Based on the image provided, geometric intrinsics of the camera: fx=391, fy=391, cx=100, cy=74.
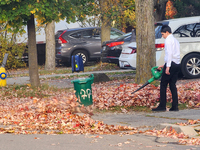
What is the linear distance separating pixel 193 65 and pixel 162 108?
432 cm

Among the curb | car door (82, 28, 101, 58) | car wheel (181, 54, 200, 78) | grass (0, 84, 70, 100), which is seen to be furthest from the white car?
car door (82, 28, 101, 58)

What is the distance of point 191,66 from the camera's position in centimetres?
1186

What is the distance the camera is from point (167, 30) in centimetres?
772

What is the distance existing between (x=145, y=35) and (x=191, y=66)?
2446 mm

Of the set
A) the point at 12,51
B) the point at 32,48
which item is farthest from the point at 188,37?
the point at 12,51

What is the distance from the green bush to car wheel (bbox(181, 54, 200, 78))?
42.3 feet

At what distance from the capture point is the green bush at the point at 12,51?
22.1 metres

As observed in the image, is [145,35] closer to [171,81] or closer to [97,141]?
[171,81]

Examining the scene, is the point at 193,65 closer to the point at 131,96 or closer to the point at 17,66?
the point at 131,96

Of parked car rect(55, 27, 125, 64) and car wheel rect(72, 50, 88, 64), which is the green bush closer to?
parked car rect(55, 27, 125, 64)

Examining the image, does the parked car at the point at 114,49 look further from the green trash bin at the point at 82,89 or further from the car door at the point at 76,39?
the green trash bin at the point at 82,89

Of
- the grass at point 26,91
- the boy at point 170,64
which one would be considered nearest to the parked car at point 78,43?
the grass at point 26,91

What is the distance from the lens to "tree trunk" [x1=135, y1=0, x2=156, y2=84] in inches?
400

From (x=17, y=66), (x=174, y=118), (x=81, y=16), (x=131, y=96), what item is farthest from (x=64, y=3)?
(x=17, y=66)
